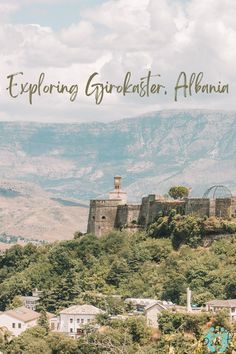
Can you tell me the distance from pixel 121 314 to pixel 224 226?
12.8 meters

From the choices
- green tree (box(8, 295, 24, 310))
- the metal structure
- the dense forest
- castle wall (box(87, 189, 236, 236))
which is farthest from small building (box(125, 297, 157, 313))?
the metal structure

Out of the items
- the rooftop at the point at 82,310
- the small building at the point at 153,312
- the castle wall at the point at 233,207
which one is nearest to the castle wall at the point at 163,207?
the castle wall at the point at 233,207

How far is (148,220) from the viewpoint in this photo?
95.6 meters

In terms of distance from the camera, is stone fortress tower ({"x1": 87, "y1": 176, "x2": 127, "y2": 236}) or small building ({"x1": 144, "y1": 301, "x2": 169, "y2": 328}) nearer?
small building ({"x1": 144, "y1": 301, "x2": 169, "y2": 328})

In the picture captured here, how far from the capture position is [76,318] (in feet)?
271

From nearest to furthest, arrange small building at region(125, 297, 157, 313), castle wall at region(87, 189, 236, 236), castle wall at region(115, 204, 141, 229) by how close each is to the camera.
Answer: small building at region(125, 297, 157, 313) < castle wall at region(87, 189, 236, 236) < castle wall at region(115, 204, 141, 229)

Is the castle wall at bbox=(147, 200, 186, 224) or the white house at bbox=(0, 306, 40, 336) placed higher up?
the castle wall at bbox=(147, 200, 186, 224)

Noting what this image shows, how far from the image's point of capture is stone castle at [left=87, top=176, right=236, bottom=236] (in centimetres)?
8988

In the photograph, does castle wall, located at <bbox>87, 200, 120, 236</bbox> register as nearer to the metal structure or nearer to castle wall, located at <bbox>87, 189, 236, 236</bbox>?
castle wall, located at <bbox>87, 189, 236, 236</bbox>

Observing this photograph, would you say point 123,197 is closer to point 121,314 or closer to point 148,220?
point 148,220

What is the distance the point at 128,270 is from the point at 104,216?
10.2 meters

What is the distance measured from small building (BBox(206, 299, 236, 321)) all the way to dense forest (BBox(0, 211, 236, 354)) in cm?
272

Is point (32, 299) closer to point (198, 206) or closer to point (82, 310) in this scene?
point (82, 310)

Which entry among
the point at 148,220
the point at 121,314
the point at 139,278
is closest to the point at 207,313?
the point at 121,314
